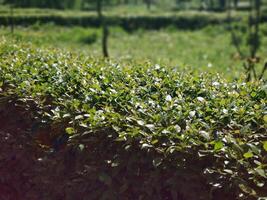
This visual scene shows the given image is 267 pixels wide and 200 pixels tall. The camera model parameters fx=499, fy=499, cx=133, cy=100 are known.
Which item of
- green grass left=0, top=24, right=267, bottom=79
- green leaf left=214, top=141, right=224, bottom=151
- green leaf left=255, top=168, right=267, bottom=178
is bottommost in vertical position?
green grass left=0, top=24, right=267, bottom=79

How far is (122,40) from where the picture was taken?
18.0 metres

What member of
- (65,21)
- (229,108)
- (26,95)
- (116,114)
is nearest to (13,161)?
(26,95)

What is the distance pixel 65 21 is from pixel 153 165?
15689 millimetres

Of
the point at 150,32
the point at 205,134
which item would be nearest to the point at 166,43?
the point at 150,32

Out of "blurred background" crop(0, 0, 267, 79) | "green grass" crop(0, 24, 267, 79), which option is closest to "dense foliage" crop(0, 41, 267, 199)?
"blurred background" crop(0, 0, 267, 79)

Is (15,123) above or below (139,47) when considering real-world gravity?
above

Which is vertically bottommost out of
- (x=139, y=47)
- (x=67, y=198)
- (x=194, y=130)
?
(x=139, y=47)

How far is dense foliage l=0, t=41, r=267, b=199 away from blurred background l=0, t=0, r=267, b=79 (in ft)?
19.5

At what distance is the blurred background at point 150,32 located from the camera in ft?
36.4

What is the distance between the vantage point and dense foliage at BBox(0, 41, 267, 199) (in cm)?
222

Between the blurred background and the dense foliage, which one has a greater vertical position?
the dense foliage

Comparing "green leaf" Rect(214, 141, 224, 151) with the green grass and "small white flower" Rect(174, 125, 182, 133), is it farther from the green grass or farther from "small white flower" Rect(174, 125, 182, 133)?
the green grass

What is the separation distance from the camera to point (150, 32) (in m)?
20.7

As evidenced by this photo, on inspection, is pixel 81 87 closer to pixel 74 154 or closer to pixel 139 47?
pixel 74 154
